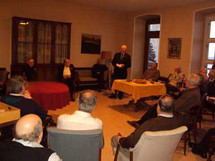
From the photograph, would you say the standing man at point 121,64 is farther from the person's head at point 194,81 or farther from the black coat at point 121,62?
the person's head at point 194,81

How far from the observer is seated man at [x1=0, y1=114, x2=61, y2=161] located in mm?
1536

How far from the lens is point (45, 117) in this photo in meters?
3.36

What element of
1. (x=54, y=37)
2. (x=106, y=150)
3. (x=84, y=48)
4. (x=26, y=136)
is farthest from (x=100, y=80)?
(x=26, y=136)

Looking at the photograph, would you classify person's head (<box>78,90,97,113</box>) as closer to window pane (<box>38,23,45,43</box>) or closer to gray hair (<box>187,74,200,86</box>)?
gray hair (<box>187,74,200,86</box>)

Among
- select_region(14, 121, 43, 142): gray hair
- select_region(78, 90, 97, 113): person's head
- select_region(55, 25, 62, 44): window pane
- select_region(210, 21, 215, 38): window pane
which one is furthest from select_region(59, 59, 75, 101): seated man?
select_region(14, 121, 43, 142): gray hair

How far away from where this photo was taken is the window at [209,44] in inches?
309

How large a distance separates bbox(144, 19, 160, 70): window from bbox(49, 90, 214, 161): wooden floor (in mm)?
2656

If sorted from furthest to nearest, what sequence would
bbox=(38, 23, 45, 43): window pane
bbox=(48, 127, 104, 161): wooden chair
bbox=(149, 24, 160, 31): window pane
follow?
bbox=(149, 24, 160, 31): window pane < bbox=(38, 23, 45, 43): window pane < bbox=(48, 127, 104, 161): wooden chair

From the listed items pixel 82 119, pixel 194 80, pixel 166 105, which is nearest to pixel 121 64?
pixel 194 80

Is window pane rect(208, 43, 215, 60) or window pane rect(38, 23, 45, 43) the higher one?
window pane rect(38, 23, 45, 43)

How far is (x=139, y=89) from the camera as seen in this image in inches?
228

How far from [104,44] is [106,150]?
260 inches

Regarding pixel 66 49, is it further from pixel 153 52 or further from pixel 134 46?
pixel 153 52

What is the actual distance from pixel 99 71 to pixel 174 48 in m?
2.78
